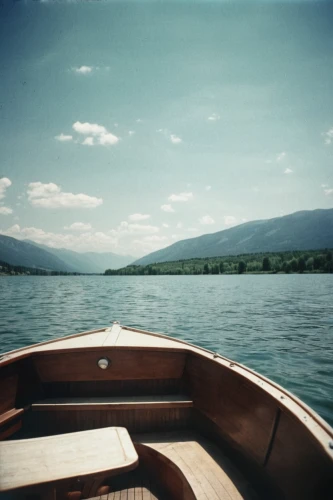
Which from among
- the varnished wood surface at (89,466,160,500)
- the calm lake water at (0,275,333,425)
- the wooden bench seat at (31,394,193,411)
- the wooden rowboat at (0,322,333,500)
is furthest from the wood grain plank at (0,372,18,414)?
the calm lake water at (0,275,333,425)

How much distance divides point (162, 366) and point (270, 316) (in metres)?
21.0

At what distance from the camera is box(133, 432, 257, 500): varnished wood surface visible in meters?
3.62

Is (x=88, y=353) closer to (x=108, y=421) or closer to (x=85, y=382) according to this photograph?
(x=85, y=382)

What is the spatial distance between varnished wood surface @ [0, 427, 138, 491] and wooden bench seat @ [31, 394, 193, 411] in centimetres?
203

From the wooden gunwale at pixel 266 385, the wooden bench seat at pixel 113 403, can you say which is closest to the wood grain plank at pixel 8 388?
the wooden gunwale at pixel 266 385

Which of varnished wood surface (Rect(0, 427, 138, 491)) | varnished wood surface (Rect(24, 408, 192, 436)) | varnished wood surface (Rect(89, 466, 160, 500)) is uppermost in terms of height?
varnished wood surface (Rect(0, 427, 138, 491))

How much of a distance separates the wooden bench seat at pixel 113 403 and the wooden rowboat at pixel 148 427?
19 mm

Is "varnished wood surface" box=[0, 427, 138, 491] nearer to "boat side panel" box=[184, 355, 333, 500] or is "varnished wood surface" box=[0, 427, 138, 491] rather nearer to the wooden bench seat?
"boat side panel" box=[184, 355, 333, 500]

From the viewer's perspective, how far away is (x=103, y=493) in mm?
4137

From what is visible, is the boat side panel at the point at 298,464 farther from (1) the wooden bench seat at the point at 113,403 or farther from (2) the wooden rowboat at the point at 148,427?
(1) the wooden bench seat at the point at 113,403

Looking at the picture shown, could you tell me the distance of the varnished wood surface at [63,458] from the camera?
2426 millimetres

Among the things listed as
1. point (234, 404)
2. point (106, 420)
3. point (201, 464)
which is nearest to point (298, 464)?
point (234, 404)

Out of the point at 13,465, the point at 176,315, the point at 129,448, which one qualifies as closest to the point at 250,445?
the point at 129,448

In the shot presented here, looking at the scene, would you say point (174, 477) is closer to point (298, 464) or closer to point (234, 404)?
point (234, 404)
